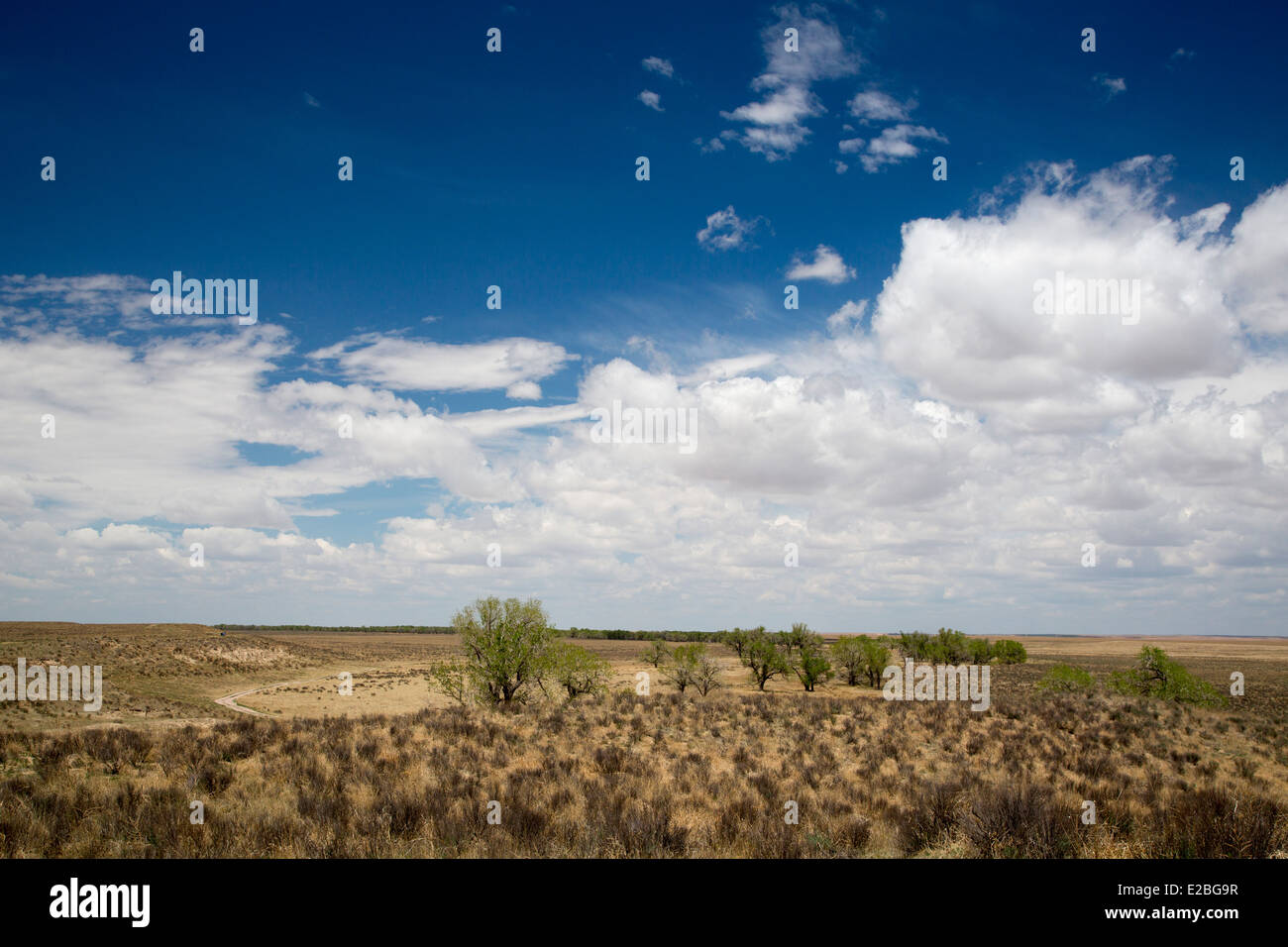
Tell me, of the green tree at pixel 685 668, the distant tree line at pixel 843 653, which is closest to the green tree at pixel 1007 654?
the distant tree line at pixel 843 653

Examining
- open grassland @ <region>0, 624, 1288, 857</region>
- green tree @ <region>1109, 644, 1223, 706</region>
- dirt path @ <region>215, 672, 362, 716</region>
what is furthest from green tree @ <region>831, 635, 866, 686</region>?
dirt path @ <region>215, 672, 362, 716</region>

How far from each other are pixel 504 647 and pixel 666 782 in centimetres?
2035

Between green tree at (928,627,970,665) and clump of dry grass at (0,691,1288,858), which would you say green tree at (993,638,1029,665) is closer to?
A: green tree at (928,627,970,665)

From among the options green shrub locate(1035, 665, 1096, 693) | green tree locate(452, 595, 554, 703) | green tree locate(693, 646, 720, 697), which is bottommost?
green tree locate(693, 646, 720, 697)
